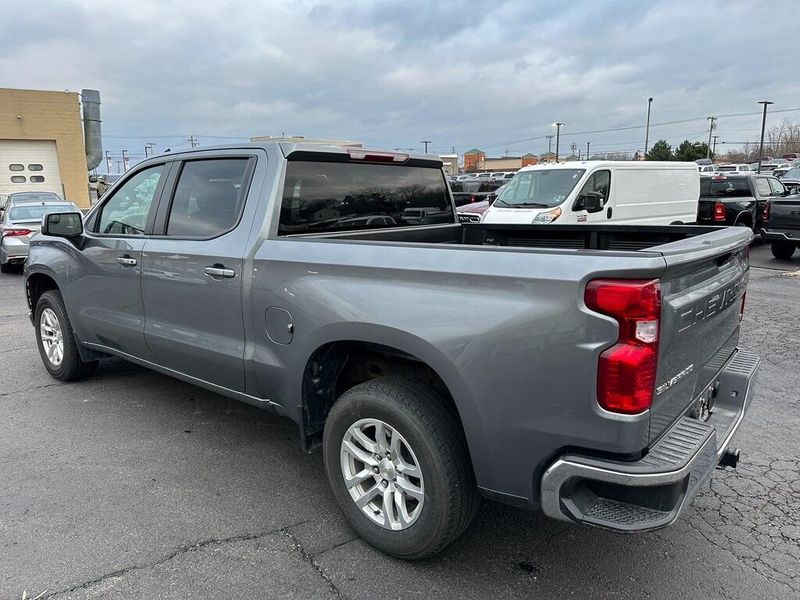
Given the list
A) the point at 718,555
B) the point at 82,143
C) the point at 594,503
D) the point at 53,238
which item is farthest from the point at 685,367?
the point at 82,143

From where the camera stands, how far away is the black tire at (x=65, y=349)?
5.06 meters

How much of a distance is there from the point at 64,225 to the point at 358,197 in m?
2.44

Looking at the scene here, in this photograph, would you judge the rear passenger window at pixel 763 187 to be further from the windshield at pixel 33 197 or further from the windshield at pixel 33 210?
the windshield at pixel 33 197

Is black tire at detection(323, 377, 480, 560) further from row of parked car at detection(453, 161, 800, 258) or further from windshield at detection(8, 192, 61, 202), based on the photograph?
windshield at detection(8, 192, 61, 202)

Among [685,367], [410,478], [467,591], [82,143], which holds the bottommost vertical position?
[467,591]

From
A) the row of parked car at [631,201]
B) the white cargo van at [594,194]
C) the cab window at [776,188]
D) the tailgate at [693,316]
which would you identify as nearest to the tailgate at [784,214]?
the row of parked car at [631,201]

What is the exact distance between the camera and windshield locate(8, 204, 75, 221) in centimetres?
1262

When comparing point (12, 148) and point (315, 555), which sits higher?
point (12, 148)

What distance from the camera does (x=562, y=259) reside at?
219cm

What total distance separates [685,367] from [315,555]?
189 centimetres

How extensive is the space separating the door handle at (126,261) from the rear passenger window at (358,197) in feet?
4.55

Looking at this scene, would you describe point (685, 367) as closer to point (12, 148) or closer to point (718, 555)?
point (718, 555)

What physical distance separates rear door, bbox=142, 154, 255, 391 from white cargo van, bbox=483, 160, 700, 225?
343 inches

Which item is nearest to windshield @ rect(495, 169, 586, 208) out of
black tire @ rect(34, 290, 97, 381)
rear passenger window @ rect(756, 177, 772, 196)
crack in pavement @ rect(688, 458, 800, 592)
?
rear passenger window @ rect(756, 177, 772, 196)
